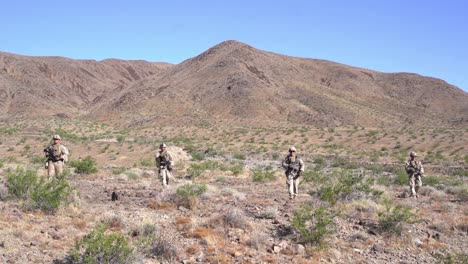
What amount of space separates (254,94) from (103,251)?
70137 mm

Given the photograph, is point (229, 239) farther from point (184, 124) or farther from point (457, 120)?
point (457, 120)

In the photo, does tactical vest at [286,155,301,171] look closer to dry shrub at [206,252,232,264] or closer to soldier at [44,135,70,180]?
dry shrub at [206,252,232,264]

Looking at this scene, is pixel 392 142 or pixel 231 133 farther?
pixel 231 133

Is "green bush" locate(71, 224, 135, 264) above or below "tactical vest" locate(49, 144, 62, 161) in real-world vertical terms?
below

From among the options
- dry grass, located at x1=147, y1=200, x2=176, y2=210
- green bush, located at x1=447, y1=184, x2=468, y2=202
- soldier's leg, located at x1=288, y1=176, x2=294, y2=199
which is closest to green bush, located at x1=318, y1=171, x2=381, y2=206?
soldier's leg, located at x1=288, y1=176, x2=294, y2=199

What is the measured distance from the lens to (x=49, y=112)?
89.6m

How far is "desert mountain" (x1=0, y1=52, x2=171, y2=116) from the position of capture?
309ft

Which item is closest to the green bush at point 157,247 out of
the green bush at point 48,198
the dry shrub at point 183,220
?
the dry shrub at point 183,220

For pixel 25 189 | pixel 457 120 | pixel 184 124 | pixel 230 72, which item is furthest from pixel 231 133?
pixel 457 120

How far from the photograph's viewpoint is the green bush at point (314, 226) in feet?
29.3

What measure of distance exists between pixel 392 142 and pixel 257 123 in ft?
93.4

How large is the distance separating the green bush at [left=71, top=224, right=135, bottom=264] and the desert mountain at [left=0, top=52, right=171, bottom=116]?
283ft

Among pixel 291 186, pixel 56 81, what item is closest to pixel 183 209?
pixel 291 186

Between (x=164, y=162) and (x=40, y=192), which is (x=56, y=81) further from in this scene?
(x=40, y=192)
